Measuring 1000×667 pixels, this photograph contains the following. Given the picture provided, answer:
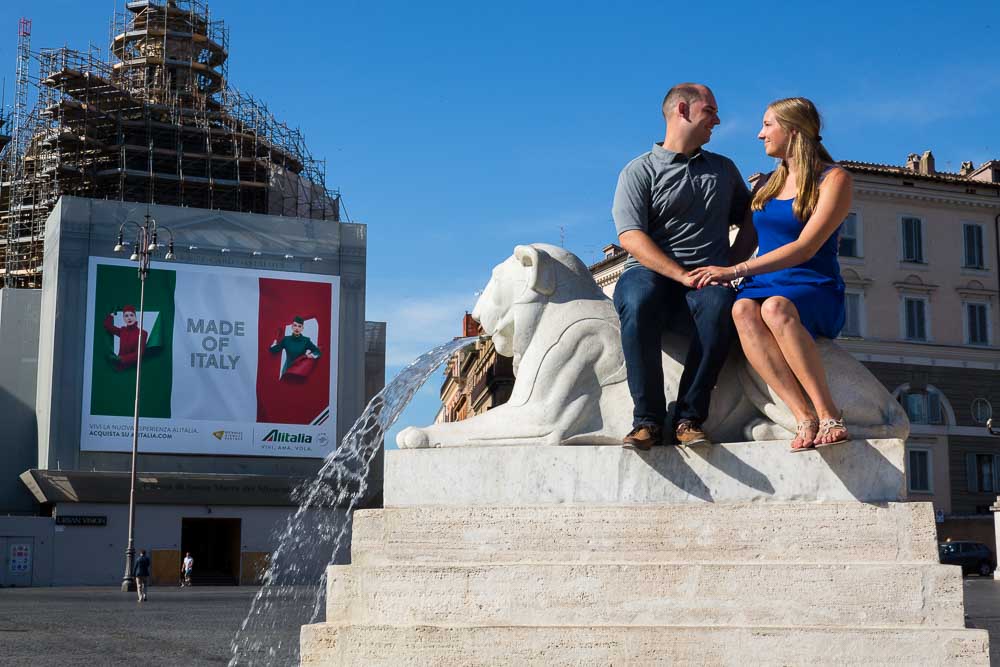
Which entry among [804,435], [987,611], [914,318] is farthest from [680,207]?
[914,318]

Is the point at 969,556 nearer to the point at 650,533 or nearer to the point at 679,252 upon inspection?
the point at 679,252

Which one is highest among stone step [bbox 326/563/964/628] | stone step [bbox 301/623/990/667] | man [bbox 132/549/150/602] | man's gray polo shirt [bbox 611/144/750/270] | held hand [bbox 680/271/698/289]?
man's gray polo shirt [bbox 611/144/750/270]

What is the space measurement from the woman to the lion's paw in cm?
122

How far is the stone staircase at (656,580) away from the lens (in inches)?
166

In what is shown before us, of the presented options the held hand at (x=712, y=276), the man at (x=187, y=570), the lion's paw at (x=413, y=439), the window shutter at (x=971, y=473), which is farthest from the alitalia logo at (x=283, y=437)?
the held hand at (x=712, y=276)

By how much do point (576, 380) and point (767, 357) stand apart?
2.57 ft

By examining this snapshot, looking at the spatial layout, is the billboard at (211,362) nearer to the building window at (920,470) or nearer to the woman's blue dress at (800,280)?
the building window at (920,470)

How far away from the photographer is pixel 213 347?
4084 cm

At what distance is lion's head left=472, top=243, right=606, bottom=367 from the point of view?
5.17m

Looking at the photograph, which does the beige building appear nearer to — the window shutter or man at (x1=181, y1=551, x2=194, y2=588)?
the window shutter

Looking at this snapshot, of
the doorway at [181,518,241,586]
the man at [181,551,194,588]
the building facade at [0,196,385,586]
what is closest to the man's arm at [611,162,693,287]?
the man at [181,551,194,588]

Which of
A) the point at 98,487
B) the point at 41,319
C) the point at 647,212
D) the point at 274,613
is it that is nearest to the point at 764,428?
the point at 647,212

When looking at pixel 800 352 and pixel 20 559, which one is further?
pixel 20 559

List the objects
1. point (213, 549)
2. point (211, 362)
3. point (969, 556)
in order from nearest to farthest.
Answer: point (969, 556) < point (211, 362) < point (213, 549)
